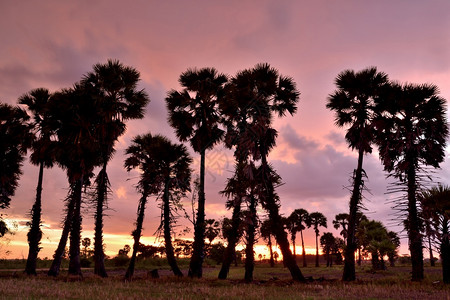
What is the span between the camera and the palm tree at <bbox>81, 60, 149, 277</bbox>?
31203mm

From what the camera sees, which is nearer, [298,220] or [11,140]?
[11,140]

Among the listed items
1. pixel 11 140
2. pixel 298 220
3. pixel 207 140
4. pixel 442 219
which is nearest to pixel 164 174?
pixel 207 140

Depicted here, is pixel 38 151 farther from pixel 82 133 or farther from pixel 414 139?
pixel 414 139

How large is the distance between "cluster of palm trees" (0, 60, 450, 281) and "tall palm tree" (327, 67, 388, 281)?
0.08 metres

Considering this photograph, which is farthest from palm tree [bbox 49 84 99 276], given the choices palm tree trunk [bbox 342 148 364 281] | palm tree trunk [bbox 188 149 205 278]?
palm tree trunk [bbox 342 148 364 281]

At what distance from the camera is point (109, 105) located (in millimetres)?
32469

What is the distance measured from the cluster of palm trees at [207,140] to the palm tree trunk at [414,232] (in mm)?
62

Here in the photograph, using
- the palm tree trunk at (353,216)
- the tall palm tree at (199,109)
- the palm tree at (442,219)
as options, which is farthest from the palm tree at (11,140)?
the palm tree at (442,219)

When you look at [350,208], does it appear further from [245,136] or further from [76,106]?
[76,106]

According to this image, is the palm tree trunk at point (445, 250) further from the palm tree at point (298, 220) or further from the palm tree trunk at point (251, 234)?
the palm tree at point (298, 220)

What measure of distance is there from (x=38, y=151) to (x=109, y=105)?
7748 millimetres

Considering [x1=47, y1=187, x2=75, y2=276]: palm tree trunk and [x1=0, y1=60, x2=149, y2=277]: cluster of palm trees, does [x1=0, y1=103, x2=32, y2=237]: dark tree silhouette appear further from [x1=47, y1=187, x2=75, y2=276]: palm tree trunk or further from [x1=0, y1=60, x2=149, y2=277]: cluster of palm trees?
[x1=47, y1=187, x2=75, y2=276]: palm tree trunk

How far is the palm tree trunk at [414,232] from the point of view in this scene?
957 inches

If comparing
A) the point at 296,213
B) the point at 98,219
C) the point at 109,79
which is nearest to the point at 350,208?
the point at 98,219
